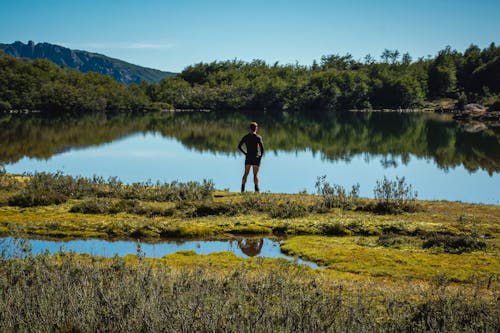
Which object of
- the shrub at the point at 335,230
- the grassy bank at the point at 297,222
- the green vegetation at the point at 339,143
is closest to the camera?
the grassy bank at the point at 297,222

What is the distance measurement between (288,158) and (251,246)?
93.0 ft

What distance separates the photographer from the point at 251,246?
46.6ft

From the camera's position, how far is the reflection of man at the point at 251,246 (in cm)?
1365

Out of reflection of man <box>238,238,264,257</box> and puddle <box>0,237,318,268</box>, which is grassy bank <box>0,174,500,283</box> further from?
reflection of man <box>238,238,264,257</box>

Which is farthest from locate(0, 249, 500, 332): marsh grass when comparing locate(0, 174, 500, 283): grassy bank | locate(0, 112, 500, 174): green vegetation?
locate(0, 112, 500, 174): green vegetation

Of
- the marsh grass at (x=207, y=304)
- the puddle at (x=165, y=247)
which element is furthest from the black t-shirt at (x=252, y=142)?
the marsh grass at (x=207, y=304)

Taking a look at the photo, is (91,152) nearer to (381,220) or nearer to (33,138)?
(33,138)

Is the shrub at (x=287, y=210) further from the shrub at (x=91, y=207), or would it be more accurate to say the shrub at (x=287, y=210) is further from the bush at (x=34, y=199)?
the bush at (x=34, y=199)

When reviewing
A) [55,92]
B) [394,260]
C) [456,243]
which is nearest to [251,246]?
[394,260]

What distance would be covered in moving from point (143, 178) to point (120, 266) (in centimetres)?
2354

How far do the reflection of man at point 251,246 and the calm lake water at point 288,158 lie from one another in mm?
12549

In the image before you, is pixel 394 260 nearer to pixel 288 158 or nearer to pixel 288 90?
pixel 288 158

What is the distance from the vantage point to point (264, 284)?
29.1 feet

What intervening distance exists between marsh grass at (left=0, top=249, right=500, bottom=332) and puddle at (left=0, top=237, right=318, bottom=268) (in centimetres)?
358
